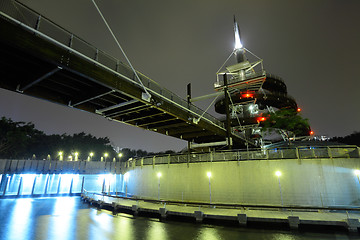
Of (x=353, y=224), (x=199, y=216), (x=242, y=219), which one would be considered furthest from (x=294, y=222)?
(x=199, y=216)

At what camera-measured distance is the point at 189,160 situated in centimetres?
2539

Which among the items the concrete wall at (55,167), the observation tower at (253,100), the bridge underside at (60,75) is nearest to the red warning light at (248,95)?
the observation tower at (253,100)

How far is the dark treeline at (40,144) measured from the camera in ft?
189

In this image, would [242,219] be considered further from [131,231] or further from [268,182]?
[268,182]

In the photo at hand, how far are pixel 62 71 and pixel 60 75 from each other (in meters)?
1.02

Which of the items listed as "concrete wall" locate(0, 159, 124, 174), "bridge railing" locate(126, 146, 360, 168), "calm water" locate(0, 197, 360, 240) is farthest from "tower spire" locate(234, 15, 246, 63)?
"calm water" locate(0, 197, 360, 240)

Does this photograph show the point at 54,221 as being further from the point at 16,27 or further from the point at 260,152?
the point at 260,152

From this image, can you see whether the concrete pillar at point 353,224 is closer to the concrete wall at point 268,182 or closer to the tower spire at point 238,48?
the concrete wall at point 268,182

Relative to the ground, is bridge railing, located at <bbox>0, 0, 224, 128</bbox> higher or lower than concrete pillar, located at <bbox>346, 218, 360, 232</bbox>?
higher

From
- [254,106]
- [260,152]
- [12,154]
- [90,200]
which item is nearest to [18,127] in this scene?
[12,154]

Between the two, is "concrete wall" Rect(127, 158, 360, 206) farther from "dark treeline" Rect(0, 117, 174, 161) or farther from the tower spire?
"dark treeline" Rect(0, 117, 174, 161)

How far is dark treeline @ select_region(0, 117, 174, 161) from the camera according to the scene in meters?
57.6

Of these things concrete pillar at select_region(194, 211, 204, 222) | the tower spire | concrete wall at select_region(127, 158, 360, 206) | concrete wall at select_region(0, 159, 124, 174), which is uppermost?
the tower spire

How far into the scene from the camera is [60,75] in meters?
14.9
